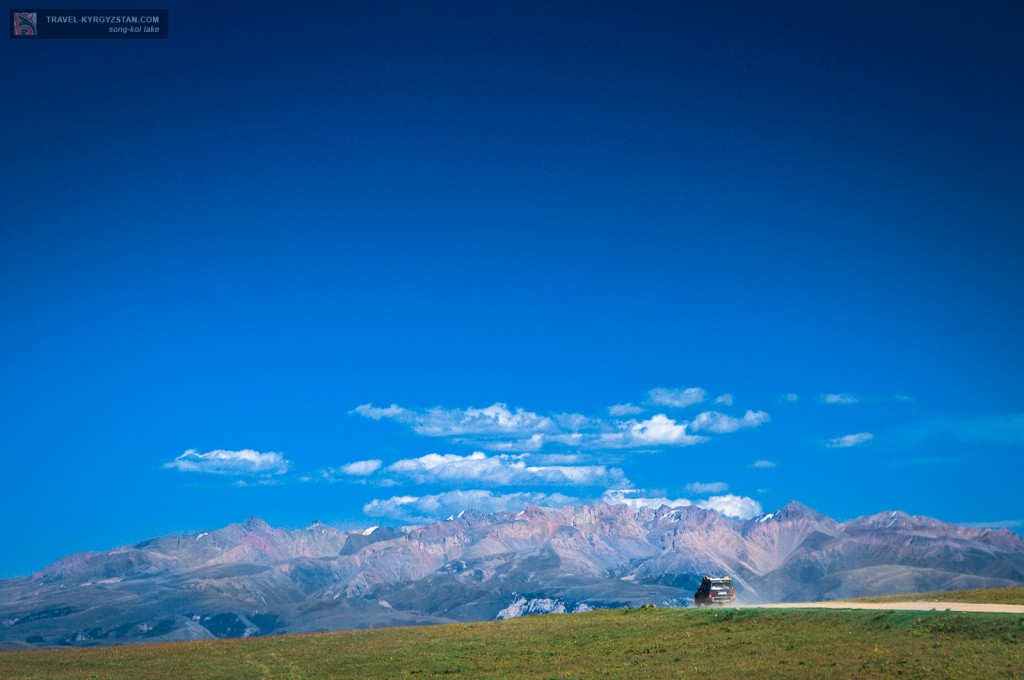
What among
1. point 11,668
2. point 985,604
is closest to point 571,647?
point 985,604

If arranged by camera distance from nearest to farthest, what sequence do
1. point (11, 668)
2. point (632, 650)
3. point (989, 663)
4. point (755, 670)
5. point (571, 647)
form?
point (989, 663)
point (755, 670)
point (632, 650)
point (571, 647)
point (11, 668)

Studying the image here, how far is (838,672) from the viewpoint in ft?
182

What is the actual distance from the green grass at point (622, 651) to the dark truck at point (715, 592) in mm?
6106

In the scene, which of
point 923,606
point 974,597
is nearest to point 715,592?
point 974,597

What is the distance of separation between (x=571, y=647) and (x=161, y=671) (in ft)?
→ 120

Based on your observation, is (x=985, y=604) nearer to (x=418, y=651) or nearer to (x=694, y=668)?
(x=694, y=668)

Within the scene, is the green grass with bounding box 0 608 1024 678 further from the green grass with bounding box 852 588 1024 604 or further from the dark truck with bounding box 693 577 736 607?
the green grass with bounding box 852 588 1024 604

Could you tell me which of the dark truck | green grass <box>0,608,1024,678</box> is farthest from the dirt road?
the dark truck

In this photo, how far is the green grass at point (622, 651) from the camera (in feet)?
187

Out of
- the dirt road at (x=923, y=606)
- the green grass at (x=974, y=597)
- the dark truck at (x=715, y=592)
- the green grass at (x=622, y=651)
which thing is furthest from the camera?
the dark truck at (x=715, y=592)

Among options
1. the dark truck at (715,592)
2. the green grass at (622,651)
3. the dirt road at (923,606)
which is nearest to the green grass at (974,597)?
the dirt road at (923,606)

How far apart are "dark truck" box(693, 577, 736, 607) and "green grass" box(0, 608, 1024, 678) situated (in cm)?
611

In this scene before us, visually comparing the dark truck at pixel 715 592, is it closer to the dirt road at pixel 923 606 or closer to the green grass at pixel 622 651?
the green grass at pixel 622 651

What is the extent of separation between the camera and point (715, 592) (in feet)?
328
